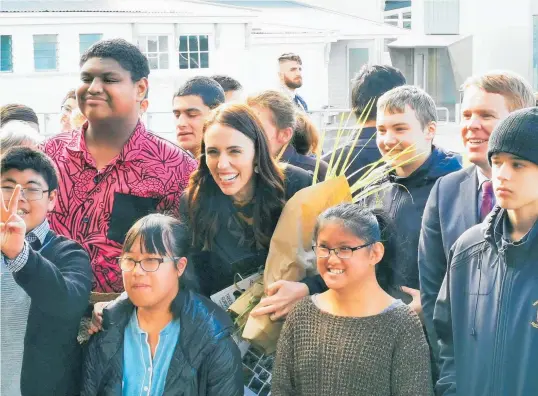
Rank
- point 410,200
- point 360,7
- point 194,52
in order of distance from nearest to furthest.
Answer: point 410,200
point 194,52
point 360,7

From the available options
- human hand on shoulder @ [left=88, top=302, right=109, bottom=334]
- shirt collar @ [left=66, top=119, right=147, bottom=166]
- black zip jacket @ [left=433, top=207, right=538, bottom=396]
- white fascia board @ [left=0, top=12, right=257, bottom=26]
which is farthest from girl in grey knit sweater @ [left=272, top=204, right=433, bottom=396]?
white fascia board @ [left=0, top=12, right=257, bottom=26]

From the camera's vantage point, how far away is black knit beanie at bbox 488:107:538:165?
11.3 feet

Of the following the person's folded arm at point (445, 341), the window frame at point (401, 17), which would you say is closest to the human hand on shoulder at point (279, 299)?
the person's folded arm at point (445, 341)

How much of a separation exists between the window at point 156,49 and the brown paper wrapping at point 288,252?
20.5 m

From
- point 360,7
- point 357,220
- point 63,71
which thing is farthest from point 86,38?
point 357,220

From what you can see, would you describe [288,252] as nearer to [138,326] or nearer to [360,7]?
[138,326]

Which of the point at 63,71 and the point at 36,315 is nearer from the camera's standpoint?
the point at 36,315

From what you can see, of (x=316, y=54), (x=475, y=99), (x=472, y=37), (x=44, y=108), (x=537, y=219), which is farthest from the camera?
(x=472, y=37)

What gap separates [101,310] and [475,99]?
1678 millimetres

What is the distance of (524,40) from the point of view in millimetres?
30656

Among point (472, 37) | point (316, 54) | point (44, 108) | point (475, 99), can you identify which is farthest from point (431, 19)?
point (475, 99)

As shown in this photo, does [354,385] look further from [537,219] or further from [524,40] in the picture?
[524,40]

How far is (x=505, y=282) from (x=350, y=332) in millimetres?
596

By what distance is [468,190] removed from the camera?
411 centimetres
